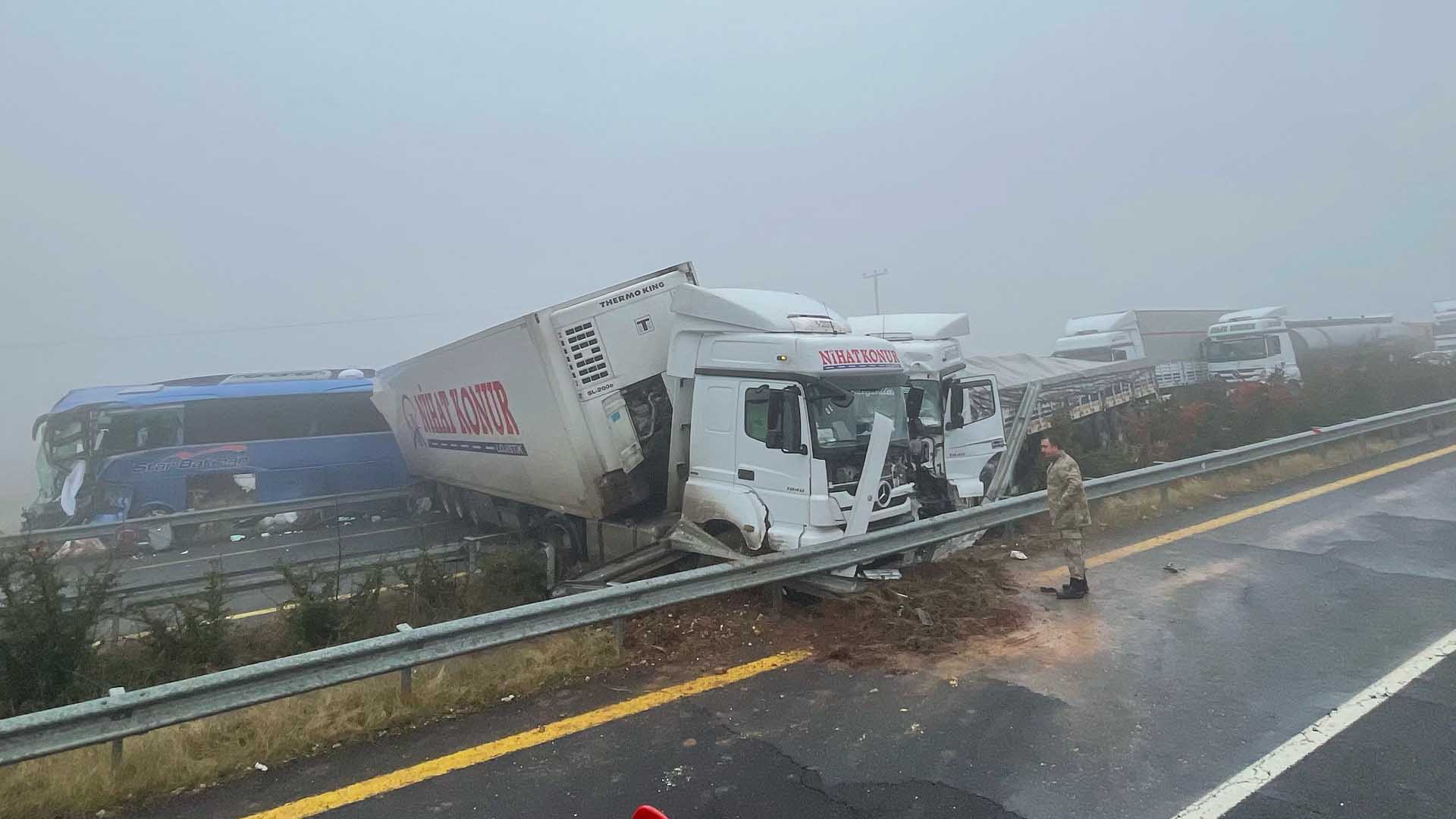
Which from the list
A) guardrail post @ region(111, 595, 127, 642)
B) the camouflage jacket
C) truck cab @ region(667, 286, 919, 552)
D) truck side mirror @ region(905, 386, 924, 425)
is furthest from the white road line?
guardrail post @ region(111, 595, 127, 642)

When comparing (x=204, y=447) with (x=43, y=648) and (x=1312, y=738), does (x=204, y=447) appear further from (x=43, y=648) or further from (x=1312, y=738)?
(x=1312, y=738)

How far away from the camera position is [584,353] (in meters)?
8.47

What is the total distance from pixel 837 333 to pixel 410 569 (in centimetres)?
522

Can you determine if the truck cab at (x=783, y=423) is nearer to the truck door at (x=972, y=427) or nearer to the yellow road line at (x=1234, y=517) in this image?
the yellow road line at (x=1234, y=517)

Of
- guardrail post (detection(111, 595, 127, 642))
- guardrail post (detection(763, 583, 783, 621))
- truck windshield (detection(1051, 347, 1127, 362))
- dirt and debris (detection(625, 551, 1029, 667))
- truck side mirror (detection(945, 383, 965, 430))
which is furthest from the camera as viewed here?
truck windshield (detection(1051, 347, 1127, 362))

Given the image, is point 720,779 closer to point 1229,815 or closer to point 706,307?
point 1229,815

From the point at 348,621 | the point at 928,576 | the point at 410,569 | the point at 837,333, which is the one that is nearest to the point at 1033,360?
the point at 837,333

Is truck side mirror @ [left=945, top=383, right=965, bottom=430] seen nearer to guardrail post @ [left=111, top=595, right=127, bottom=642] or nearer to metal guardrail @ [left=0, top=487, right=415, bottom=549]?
guardrail post @ [left=111, top=595, right=127, bottom=642]

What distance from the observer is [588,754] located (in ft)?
13.3

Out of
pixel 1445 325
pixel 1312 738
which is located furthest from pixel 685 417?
pixel 1445 325

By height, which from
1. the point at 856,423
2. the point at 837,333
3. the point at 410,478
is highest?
the point at 837,333

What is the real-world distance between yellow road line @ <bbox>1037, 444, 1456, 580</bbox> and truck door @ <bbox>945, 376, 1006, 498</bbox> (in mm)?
2273

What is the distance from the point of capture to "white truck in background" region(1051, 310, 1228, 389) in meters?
23.6

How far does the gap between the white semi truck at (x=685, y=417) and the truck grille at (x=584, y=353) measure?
0.05ft
